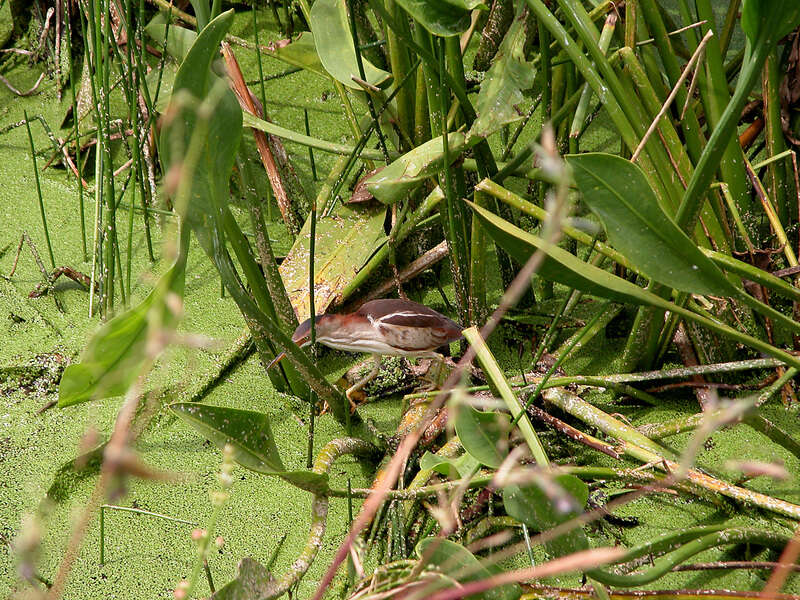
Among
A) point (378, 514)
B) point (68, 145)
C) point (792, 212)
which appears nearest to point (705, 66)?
point (792, 212)

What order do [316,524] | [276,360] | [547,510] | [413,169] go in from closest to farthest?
[547,510], [316,524], [413,169], [276,360]

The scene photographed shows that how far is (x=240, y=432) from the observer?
0.88m

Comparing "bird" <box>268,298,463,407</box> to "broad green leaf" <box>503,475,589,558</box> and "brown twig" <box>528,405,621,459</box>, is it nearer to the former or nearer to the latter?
"brown twig" <box>528,405,621,459</box>

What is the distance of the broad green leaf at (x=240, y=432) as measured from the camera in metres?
0.86

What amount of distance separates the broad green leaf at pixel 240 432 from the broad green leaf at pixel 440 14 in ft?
1.84

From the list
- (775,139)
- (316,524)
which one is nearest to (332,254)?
(316,524)

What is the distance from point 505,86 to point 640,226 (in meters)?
0.58

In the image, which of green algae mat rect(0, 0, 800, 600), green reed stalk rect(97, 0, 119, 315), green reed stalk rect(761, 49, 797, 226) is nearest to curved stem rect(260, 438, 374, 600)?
green algae mat rect(0, 0, 800, 600)

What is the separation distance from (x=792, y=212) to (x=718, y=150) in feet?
2.46

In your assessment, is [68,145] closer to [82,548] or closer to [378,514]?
[82,548]

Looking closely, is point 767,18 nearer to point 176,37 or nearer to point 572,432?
point 572,432

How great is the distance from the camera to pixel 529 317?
157 cm

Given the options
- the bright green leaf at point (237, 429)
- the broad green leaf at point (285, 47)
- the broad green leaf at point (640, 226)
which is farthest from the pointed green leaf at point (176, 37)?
the broad green leaf at point (640, 226)

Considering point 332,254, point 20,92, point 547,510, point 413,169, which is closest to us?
point 547,510
